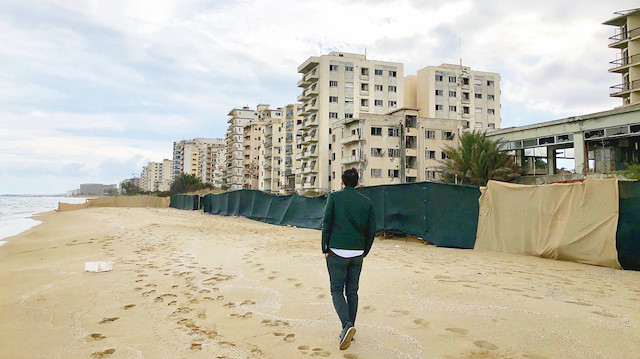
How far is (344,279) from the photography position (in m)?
3.57

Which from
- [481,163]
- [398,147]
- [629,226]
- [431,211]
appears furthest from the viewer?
[398,147]

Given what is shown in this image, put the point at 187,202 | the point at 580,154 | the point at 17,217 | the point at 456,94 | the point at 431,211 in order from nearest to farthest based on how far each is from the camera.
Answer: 1. the point at 431,211
2. the point at 580,154
3. the point at 17,217
4. the point at 187,202
5. the point at 456,94

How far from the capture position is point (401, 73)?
64.6 metres

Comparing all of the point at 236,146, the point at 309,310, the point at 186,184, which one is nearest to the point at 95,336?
the point at 309,310

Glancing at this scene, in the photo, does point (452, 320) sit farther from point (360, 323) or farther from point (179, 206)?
point (179, 206)

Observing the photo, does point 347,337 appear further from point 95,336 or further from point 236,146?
point 236,146

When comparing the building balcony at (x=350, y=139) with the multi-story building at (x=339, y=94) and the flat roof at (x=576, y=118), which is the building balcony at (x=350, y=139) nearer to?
the multi-story building at (x=339, y=94)

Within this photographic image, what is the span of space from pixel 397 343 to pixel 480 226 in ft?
22.2

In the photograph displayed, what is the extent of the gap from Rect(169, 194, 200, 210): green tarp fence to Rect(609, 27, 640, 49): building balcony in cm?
4761

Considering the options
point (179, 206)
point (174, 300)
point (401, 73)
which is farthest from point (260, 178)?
point (174, 300)

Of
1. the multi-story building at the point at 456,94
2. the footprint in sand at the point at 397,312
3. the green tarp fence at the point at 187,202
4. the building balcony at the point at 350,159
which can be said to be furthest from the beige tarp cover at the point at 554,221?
the multi-story building at the point at 456,94

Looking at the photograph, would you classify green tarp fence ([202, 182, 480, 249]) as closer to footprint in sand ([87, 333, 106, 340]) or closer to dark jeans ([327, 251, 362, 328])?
dark jeans ([327, 251, 362, 328])

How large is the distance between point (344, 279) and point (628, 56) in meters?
52.6

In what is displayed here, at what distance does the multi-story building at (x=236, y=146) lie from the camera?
100438mm
